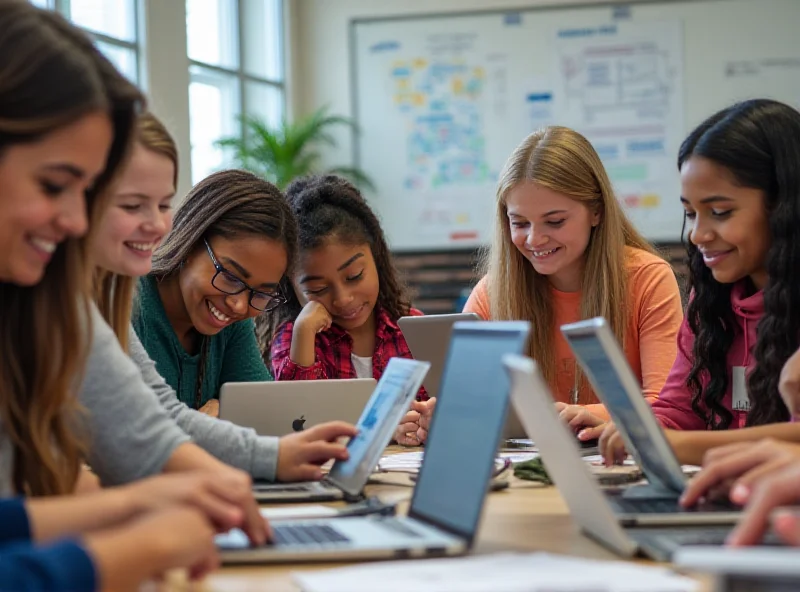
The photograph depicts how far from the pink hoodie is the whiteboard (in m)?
4.02

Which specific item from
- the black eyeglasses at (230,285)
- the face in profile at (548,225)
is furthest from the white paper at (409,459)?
the face in profile at (548,225)

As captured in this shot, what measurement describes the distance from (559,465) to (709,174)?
40.1 inches

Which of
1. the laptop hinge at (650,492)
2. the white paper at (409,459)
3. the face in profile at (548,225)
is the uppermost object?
the face in profile at (548,225)

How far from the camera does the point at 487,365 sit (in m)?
1.25

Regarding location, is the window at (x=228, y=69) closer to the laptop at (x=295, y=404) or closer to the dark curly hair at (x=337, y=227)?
the dark curly hair at (x=337, y=227)

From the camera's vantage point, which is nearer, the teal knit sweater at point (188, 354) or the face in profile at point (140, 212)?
the face in profile at point (140, 212)

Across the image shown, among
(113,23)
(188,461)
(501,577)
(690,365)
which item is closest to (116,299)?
(188,461)

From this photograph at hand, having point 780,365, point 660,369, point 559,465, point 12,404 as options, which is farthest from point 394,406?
point 660,369

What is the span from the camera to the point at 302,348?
9.34ft

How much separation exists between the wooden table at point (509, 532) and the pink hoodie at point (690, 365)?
1.93 feet

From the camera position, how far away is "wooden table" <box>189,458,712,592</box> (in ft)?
3.73

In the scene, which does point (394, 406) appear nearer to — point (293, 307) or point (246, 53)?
point (293, 307)

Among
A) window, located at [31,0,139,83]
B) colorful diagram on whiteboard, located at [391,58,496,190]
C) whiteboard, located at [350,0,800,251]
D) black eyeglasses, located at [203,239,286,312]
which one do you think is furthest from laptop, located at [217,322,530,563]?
colorful diagram on whiteboard, located at [391,58,496,190]

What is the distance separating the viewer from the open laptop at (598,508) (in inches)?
45.6
